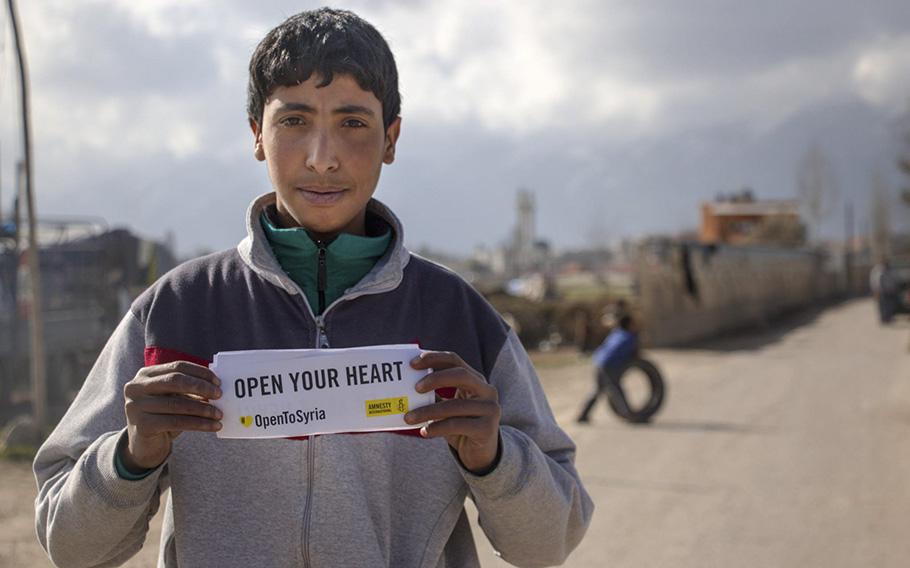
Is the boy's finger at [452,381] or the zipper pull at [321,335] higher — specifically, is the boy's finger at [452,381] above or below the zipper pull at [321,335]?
below

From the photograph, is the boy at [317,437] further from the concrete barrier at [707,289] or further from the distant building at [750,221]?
the distant building at [750,221]

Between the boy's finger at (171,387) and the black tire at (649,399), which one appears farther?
the black tire at (649,399)

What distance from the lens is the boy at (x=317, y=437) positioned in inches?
70.6

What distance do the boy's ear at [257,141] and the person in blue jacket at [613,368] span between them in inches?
395

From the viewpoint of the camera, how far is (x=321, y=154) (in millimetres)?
1891

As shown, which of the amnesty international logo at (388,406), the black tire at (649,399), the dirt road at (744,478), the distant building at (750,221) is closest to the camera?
the amnesty international logo at (388,406)

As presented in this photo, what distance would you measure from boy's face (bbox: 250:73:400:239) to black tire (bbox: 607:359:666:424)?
10080 millimetres

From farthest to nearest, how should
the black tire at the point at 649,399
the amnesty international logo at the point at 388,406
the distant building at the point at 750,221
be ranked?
the distant building at the point at 750,221
the black tire at the point at 649,399
the amnesty international logo at the point at 388,406

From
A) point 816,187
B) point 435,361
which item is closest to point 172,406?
point 435,361

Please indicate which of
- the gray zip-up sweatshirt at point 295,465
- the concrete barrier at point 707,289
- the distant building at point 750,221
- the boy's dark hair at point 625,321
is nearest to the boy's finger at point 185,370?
the gray zip-up sweatshirt at point 295,465

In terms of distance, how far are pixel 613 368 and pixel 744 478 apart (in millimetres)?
3561

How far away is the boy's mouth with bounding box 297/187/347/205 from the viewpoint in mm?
1940

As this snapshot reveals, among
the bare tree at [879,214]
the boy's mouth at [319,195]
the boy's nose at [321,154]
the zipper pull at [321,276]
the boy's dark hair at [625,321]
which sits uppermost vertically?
the boy's nose at [321,154]

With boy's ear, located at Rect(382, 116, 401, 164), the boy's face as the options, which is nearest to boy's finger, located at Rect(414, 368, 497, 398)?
the boy's face
